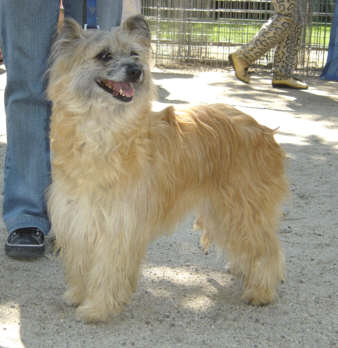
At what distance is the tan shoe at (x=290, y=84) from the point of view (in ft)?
29.8

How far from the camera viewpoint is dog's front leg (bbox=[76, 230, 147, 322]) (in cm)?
317

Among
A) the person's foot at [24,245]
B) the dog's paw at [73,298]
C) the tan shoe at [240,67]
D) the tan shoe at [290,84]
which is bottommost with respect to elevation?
the dog's paw at [73,298]

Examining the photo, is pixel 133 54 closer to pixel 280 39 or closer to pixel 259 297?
pixel 259 297

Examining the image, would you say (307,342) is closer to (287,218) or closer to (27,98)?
(287,218)

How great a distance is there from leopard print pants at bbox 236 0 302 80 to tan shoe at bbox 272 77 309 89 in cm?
6

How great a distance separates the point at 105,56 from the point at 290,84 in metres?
6.33

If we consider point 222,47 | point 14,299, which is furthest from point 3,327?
point 222,47

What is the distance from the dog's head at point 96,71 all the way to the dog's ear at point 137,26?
0.37 ft

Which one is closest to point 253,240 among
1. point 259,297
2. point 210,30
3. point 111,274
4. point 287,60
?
point 259,297

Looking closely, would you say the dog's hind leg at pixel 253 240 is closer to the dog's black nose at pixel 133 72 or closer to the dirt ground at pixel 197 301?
the dirt ground at pixel 197 301

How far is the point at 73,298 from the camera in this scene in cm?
345

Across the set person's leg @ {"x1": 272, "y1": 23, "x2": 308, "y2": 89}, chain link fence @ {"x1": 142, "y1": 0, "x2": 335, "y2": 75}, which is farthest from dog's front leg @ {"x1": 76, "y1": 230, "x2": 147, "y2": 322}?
chain link fence @ {"x1": 142, "y1": 0, "x2": 335, "y2": 75}

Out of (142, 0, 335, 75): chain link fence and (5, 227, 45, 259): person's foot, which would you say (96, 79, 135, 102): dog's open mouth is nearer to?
(5, 227, 45, 259): person's foot

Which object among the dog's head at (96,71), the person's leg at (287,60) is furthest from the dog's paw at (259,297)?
the person's leg at (287,60)
